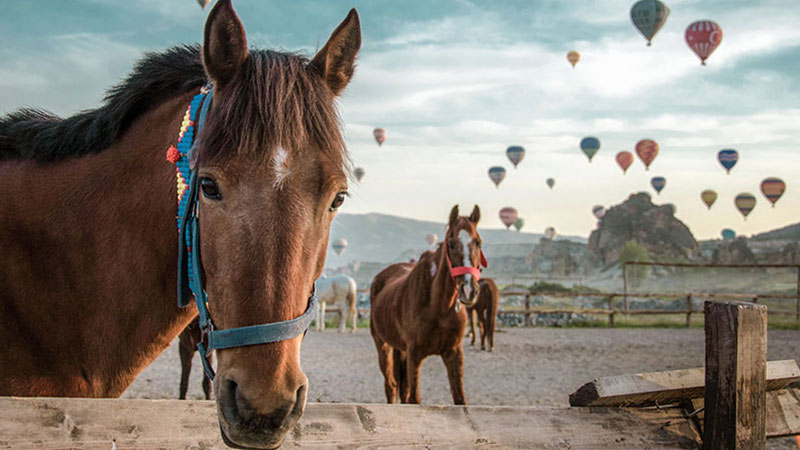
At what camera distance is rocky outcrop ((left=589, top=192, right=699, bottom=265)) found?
89125 mm

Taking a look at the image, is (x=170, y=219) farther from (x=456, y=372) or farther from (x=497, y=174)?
(x=497, y=174)

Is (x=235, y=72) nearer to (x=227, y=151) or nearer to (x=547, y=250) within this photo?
(x=227, y=151)

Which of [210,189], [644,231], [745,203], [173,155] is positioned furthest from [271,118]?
[644,231]

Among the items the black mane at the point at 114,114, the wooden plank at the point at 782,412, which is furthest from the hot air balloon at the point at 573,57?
the black mane at the point at 114,114

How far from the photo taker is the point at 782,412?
262 cm

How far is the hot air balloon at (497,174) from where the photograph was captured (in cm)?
6269

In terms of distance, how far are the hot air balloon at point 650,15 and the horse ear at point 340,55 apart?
49524 millimetres

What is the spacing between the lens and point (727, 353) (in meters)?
2.35

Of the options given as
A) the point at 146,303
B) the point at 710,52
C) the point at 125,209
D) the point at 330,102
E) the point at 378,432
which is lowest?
the point at 378,432

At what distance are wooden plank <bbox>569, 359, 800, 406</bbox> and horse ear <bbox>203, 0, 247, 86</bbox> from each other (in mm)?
1789

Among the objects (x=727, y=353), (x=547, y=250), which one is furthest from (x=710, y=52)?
(x=547, y=250)

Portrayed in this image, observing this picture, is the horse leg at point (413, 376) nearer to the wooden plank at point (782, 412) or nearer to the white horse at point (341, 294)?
the wooden plank at point (782, 412)

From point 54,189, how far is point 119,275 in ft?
1.56

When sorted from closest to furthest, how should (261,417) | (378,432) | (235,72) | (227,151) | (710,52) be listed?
(261,417) < (227,151) < (235,72) < (378,432) < (710,52)
